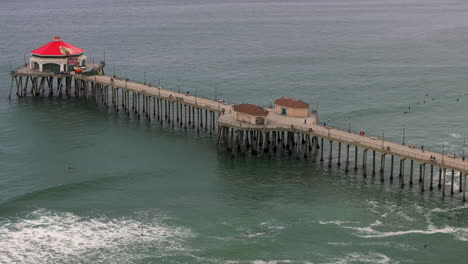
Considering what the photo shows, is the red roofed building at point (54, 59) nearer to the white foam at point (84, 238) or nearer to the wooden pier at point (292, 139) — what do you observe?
the wooden pier at point (292, 139)

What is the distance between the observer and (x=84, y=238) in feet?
283

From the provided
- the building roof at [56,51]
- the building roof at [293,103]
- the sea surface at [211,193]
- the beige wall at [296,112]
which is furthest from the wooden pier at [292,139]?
the building roof at [56,51]

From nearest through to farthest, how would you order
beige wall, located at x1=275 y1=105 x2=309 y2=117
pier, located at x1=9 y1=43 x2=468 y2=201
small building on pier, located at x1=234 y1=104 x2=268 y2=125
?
pier, located at x1=9 y1=43 x2=468 y2=201 < small building on pier, located at x1=234 y1=104 x2=268 y2=125 < beige wall, located at x1=275 y1=105 x2=309 y2=117

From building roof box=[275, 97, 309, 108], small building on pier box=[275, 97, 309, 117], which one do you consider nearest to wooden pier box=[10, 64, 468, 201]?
small building on pier box=[275, 97, 309, 117]

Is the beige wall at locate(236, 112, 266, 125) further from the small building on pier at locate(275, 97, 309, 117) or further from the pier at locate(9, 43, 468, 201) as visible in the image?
the small building on pier at locate(275, 97, 309, 117)

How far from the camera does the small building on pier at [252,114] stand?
114 meters

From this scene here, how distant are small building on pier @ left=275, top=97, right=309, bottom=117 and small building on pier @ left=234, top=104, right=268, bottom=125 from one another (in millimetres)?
4378

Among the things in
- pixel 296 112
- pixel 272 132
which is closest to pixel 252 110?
pixel 272 132

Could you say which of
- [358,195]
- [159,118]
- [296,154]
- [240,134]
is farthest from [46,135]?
[358,195]

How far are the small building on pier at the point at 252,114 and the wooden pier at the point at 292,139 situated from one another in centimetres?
82

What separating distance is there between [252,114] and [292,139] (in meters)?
7.78

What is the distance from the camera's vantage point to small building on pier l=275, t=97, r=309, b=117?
384 feet

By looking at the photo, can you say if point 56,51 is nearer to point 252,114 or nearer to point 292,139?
point 252,114

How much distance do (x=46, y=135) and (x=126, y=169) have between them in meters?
24.1
